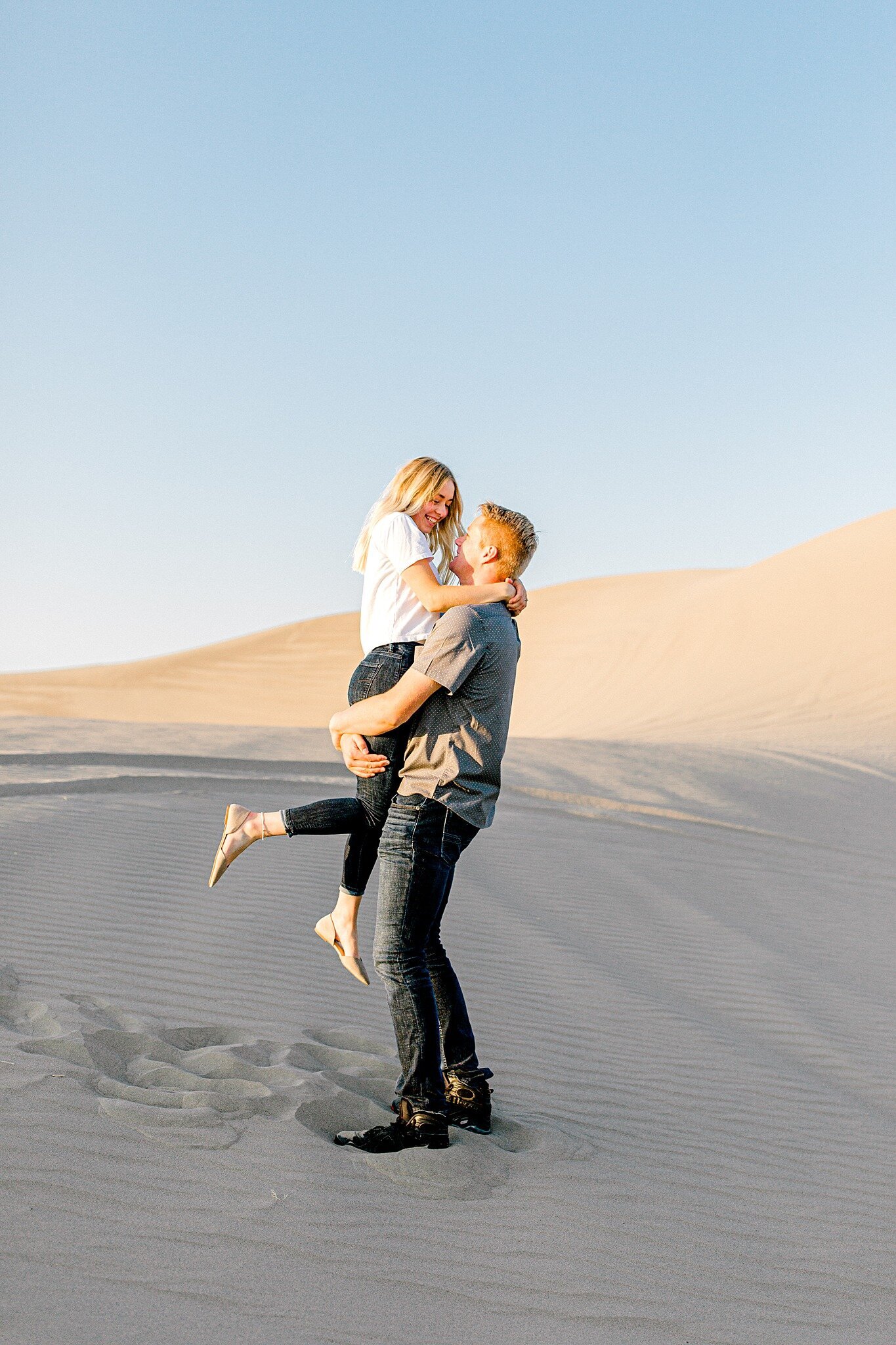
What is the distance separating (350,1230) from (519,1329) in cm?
54

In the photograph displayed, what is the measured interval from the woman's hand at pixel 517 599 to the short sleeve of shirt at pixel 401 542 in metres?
0.30

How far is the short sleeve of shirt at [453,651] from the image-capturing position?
11.0 feet

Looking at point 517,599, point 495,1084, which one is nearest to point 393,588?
point 517,599

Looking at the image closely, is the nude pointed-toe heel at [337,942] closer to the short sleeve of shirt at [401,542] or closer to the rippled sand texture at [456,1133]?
the rippled sand texture at [456,1133]

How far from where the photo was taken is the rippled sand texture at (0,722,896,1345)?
269 cm

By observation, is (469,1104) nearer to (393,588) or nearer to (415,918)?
(415,918)

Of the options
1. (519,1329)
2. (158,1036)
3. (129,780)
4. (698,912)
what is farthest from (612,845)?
(519,1329)

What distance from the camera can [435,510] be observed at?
3.84 m

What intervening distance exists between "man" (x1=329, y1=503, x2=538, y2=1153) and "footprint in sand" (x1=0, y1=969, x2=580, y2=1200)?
0.57 ft

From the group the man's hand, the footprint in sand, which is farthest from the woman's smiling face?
the footprint in sand

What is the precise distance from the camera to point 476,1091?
381 centimetres

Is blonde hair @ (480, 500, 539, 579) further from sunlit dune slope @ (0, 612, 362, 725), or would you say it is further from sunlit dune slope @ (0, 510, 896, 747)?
sunlit dune slope @ (0, 612, 362, 725)

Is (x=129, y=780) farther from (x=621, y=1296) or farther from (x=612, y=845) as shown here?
(x=621, y=1296)

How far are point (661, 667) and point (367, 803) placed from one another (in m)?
28.8
